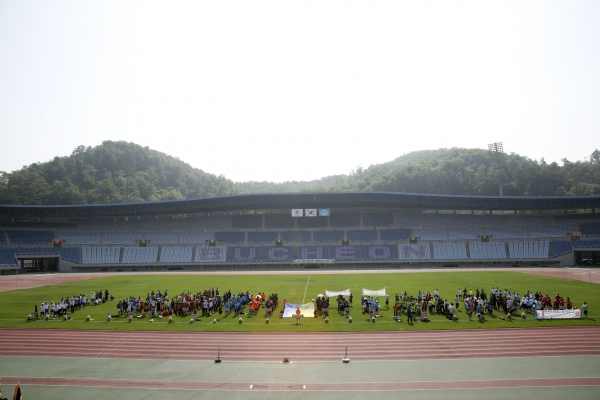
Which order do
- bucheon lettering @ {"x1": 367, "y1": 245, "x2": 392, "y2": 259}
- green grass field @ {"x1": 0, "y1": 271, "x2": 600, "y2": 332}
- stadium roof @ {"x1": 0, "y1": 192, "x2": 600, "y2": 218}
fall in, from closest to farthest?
green grass field @ {"x1": 0, "y1": 271, "x2": 600, "y2": 332}, bucheon lettering @ {"x1": 367, "y1": 245, "x2": 392, "y2": 259}, stadium roof @ {"x1": 0, "y1": 192, "x2": 600, "y2": 218}

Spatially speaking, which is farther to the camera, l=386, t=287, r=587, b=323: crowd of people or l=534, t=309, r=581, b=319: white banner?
l=386, t=287, r=587, b=323: crowd of people

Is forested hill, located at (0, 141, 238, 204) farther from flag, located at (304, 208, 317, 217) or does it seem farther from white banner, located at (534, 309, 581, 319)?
white banner, located at (534, 309, 581, 319)

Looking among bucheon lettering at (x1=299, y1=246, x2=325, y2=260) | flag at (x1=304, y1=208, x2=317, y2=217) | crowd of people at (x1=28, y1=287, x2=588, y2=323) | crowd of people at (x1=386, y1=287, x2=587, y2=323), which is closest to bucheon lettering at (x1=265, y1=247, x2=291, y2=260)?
bucheon lettering at (x1=299, y1=246, x2=325, y2=260)

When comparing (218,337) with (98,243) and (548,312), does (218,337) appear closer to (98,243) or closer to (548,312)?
(548,312)

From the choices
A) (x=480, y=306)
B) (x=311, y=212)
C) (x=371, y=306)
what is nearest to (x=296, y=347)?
(x=371, y=306)

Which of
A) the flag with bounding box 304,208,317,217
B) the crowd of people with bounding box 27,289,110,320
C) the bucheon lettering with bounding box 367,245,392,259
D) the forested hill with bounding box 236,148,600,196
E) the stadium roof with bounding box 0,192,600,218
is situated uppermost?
the forested hill with bounding box 236,148,600,196

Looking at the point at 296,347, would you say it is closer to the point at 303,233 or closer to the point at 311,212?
the point at 311,212

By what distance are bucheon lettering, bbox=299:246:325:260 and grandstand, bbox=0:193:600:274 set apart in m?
0.18

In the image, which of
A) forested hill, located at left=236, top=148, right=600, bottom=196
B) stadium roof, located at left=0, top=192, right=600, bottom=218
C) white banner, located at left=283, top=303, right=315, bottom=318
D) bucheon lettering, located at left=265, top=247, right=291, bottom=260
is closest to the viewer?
white banner, located at left=283, top=303, right=315, bottom=318

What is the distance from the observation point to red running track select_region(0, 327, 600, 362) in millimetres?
19094

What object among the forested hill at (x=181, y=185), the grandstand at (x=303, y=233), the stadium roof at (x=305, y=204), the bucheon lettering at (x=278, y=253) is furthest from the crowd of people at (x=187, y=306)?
the forested hill at (x=181, y=185)

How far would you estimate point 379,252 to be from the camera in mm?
68312

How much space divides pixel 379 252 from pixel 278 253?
708 inches

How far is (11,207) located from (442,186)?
10604 centimetres
